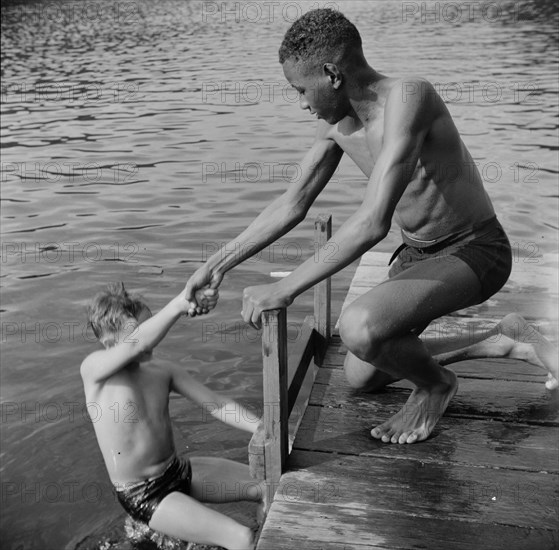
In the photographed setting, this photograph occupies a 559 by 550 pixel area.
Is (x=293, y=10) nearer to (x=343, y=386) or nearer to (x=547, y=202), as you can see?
(x=547, y=202)

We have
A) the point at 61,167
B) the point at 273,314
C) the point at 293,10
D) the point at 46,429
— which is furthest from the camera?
the point at 293,10

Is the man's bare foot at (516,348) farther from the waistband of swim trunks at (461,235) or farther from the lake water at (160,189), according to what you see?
the lake water at (160,189)

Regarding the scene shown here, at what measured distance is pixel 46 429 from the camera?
19.8 ft

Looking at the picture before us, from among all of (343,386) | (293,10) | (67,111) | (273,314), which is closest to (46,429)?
(343,386)

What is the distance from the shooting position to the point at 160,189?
40.1ft

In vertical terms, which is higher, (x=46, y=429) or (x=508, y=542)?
(x=508, y=542)

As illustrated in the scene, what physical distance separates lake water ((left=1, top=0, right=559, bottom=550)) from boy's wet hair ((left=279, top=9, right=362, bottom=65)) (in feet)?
9.21

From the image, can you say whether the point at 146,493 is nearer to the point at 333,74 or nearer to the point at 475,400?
the point at 475,400

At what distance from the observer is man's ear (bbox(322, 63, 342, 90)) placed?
12.5 feet

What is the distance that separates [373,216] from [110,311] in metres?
1.35

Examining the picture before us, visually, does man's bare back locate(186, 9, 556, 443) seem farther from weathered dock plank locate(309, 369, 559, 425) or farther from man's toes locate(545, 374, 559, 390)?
man's toes locate(545, 374, 559, 390)

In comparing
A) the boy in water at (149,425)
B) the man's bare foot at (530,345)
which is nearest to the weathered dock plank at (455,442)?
the boy in water at (149,425)

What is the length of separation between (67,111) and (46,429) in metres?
13.2

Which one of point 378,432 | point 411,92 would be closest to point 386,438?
point 378,432
